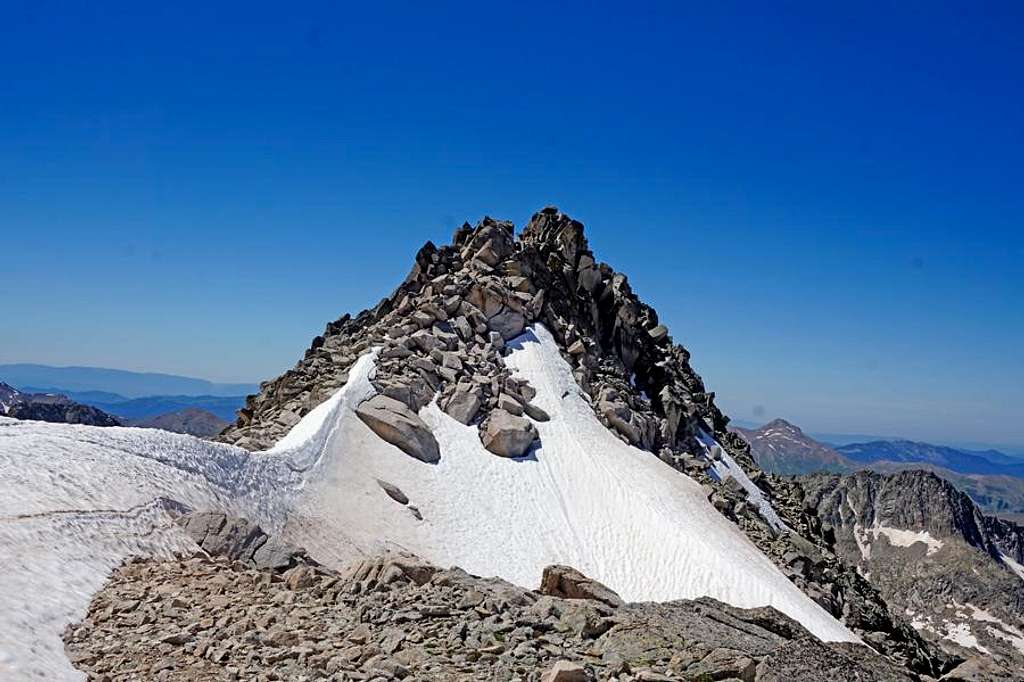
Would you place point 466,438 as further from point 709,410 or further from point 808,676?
point 709,410

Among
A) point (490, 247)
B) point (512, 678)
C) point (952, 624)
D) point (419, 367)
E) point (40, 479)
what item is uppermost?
point (490, 247)

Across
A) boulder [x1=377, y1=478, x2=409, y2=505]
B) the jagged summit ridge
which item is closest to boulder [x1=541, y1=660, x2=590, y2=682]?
the jagged summit ridge

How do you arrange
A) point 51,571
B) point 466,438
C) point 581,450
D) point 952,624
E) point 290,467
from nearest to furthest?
point 51,571 < point 290,467 < point 466,438 < point 581,450 < point 952,624

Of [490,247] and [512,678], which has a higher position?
[490,247]

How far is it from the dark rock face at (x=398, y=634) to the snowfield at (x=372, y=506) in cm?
109

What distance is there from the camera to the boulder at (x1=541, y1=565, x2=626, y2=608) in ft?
59.0

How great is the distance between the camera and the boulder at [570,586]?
18.0 metres

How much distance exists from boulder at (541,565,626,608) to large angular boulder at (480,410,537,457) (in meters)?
21.5

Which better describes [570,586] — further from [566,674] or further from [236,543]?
[236,543]

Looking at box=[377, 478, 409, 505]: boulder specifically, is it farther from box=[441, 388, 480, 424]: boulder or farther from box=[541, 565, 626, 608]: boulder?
box=[541, 565, 626, 608]: boulder

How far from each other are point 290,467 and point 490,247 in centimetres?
3306

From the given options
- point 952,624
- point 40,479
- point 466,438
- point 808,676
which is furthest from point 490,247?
point 952,624

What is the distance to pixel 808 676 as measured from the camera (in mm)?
12758

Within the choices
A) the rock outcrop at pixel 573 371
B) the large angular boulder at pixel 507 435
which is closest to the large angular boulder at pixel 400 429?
the rock outcrop at pixel 573 371
